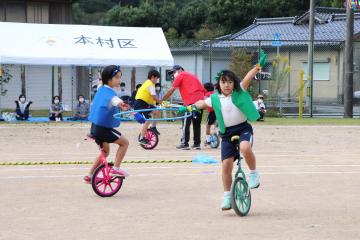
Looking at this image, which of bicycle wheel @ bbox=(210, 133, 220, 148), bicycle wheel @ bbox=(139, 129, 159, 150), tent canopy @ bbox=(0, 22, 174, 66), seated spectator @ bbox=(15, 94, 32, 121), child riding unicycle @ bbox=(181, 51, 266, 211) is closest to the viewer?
child riding unicycle @ bbox=(181, 51, 266, 211)

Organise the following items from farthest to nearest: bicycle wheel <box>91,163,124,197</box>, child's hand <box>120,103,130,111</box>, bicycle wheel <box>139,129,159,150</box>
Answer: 1. bicycle wheel <box>139,129,159,150</box>
2. bicycle wheel <box>91,163,124,197</box>
3. child's hand <box>120,103,130,111</box>

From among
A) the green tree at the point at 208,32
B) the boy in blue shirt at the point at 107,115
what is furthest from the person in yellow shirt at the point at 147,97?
the green tree at the point at 208,32

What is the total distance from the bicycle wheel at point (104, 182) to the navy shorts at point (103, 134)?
36cm

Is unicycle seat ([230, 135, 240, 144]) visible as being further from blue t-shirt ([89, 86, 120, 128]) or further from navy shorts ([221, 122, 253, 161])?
blue t-shirt ([89, 86, 120, 128])

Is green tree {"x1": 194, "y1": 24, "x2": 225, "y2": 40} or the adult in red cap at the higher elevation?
green tree {"x1": 194, "y1": 24, "x2": 225, "y2": 40}

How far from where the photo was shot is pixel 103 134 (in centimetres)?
1074

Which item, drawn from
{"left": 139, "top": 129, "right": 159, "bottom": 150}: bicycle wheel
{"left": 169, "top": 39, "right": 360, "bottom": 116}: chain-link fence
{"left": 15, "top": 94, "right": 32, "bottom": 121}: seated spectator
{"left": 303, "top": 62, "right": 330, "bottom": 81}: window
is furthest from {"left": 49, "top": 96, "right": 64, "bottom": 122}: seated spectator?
{"left": 303, "top": 62, "right": 330, "bottom": 81}: window

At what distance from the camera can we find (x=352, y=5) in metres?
30.6

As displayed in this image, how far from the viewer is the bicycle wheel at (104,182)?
1055cm

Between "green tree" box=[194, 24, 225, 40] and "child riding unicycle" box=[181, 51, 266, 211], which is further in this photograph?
"green tree" box=[194, 24, 225, 40]

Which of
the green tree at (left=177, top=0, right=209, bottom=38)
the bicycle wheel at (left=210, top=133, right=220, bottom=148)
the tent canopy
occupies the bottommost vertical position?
the bicycle wheel at (left=210, top=133, right=220, bottom=148)

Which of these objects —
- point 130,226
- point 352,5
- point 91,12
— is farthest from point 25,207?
point 91,12

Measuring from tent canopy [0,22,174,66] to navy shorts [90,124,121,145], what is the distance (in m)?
15.8

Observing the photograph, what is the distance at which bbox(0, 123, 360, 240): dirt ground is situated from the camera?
325 inches
